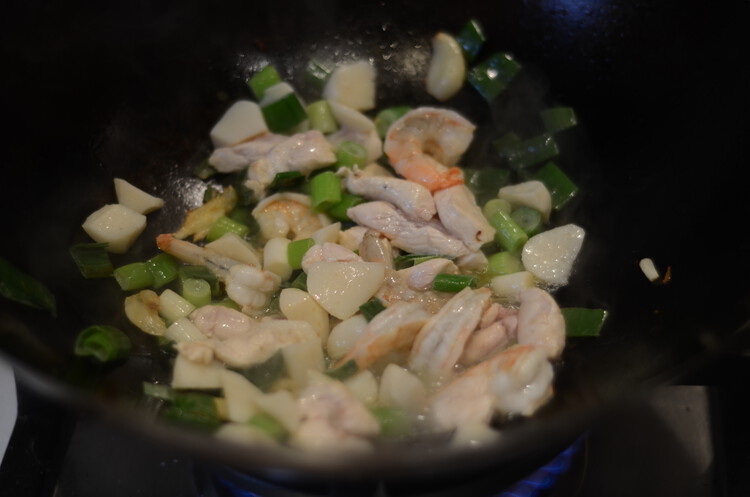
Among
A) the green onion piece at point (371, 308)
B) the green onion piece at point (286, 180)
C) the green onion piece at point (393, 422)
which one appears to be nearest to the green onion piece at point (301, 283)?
the green onion piece at point (371, 308)

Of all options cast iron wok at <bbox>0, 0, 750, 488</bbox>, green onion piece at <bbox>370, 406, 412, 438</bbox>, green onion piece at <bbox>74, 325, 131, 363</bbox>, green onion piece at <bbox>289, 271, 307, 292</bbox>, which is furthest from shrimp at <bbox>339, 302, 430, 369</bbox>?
green onion piece at <bbox>74, 325, 131, 363</bbox>

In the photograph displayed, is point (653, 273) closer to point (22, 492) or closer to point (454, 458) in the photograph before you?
point (454, 458)

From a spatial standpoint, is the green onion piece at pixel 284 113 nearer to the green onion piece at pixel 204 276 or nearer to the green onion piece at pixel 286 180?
the green onion piece at pixel 286 180

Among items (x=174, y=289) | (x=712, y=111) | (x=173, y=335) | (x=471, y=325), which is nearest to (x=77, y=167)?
(x=174, y=289)

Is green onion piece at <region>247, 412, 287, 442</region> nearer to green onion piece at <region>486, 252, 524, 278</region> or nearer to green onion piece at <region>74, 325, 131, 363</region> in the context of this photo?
green onion piece at <region>74, 325, 131, 363</region>

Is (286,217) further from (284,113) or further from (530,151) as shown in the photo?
(530,151)
